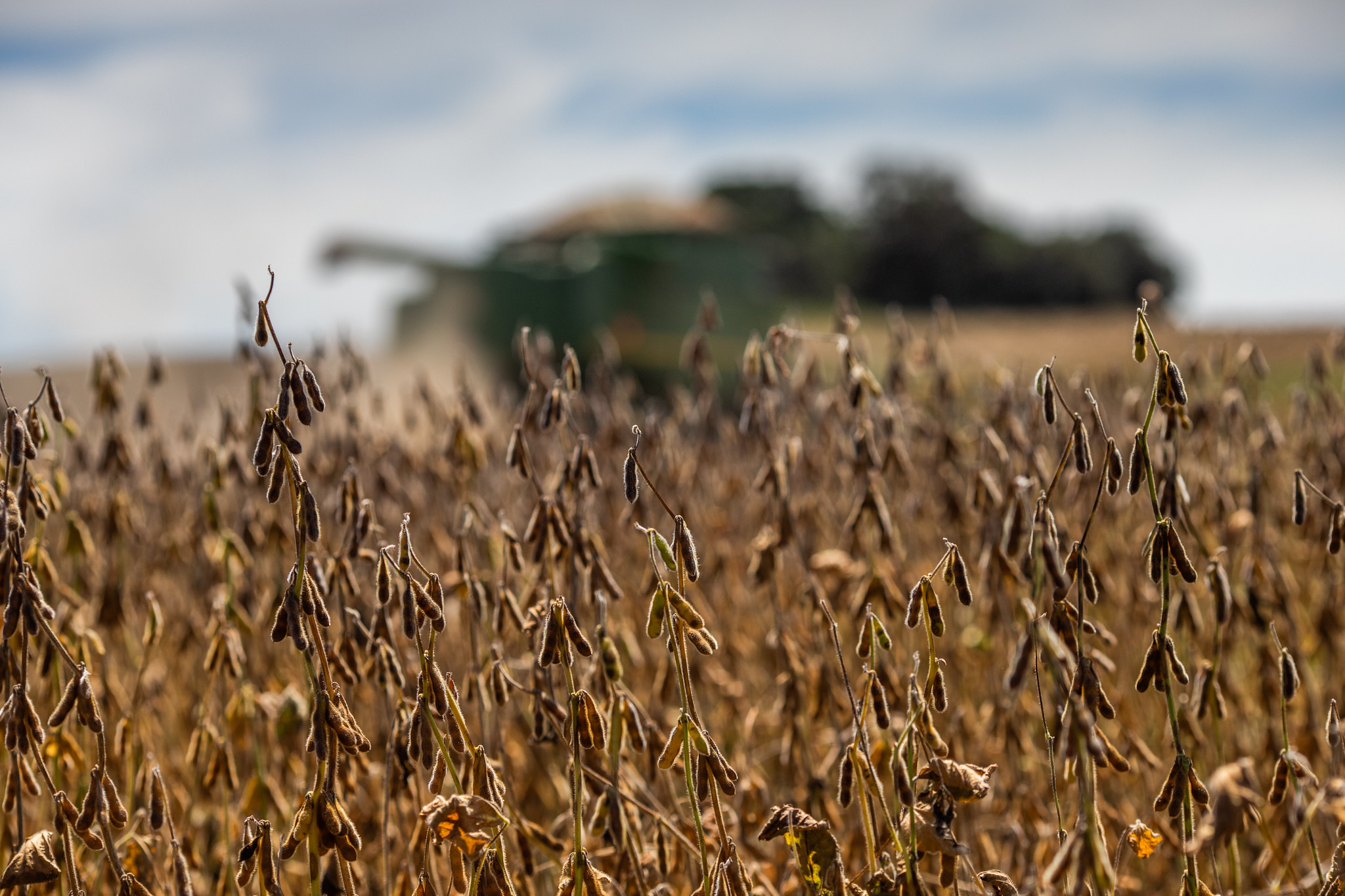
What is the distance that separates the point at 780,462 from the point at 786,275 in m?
39.1

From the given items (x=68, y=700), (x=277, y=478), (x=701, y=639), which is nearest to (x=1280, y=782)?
(x=701, y=639)

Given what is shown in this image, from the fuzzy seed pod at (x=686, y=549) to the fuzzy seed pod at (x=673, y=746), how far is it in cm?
18

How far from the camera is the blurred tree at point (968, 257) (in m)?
38.2

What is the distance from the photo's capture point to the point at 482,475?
314 centimetres

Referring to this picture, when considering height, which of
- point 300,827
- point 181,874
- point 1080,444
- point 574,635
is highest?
point 1080,444

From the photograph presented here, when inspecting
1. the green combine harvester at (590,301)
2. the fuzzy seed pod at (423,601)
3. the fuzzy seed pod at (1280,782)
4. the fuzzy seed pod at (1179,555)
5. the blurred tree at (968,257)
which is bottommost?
the fuzzy seed pod at (1280,782)

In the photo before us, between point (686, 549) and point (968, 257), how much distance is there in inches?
1584

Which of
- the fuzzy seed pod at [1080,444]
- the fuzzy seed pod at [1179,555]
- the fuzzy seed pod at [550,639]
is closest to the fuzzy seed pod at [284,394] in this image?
the fuzzy seed pod at [550,639]

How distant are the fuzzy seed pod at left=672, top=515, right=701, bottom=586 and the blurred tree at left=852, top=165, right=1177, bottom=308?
38231 mm

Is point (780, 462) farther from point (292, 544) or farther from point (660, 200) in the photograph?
point (660, 200)

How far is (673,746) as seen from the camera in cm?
131

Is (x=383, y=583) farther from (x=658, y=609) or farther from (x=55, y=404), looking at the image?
(x=55, y=404)

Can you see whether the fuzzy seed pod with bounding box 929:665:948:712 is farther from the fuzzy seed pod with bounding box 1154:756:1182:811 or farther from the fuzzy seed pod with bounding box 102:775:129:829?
the fuzzy seed pod with bounding box 102:775:129:829

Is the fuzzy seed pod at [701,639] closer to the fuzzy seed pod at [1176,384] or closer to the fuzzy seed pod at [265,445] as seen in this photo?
the fuzzy seed pod at [265,445]
